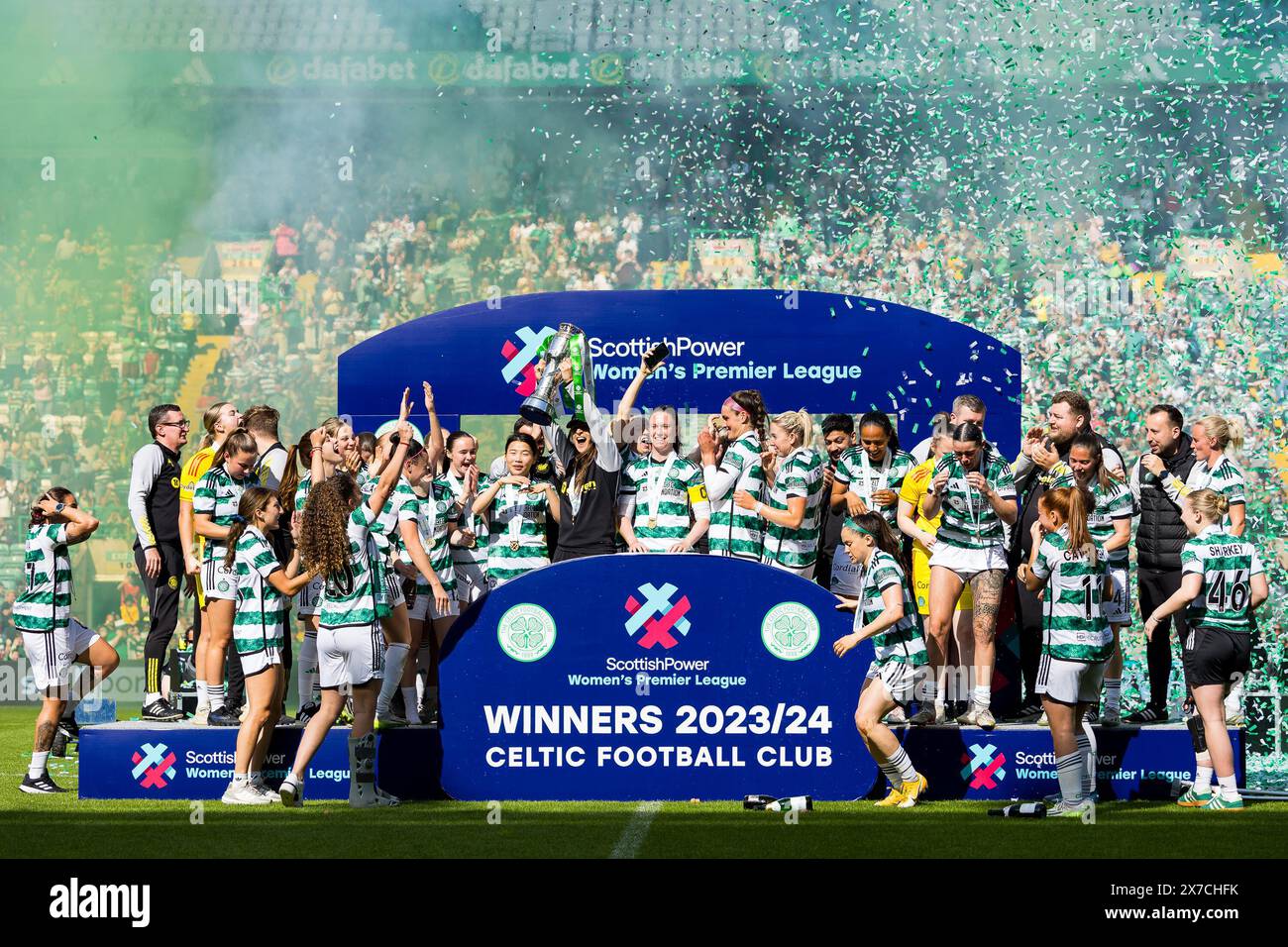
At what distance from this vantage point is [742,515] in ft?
27.5

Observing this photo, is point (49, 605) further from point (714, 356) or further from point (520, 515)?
point (714, 356)

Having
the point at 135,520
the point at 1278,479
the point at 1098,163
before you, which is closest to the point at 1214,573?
the point at 135,520

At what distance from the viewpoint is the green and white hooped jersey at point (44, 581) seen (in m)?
7.91

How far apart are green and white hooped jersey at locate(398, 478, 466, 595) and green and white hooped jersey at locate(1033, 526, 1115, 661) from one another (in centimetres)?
297

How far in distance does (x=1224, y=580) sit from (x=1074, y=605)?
0.73 m

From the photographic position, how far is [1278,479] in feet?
43.1

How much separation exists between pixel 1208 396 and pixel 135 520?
8.40 meters

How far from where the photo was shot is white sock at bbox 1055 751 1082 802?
7281mm

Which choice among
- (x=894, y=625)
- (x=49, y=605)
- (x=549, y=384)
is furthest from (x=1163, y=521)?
(x=49, y=605)

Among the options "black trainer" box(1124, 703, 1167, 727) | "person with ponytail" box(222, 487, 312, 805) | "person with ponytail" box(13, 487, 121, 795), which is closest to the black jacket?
"black trainer" box(1124, 703, 1167, 727)

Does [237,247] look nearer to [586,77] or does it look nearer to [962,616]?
[586,77]

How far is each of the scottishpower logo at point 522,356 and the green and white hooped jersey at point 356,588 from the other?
7.10ft

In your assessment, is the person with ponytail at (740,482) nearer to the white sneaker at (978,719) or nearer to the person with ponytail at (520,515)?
the person with ponytail at (520,515)

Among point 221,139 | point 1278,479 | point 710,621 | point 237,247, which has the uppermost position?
point 221,139
